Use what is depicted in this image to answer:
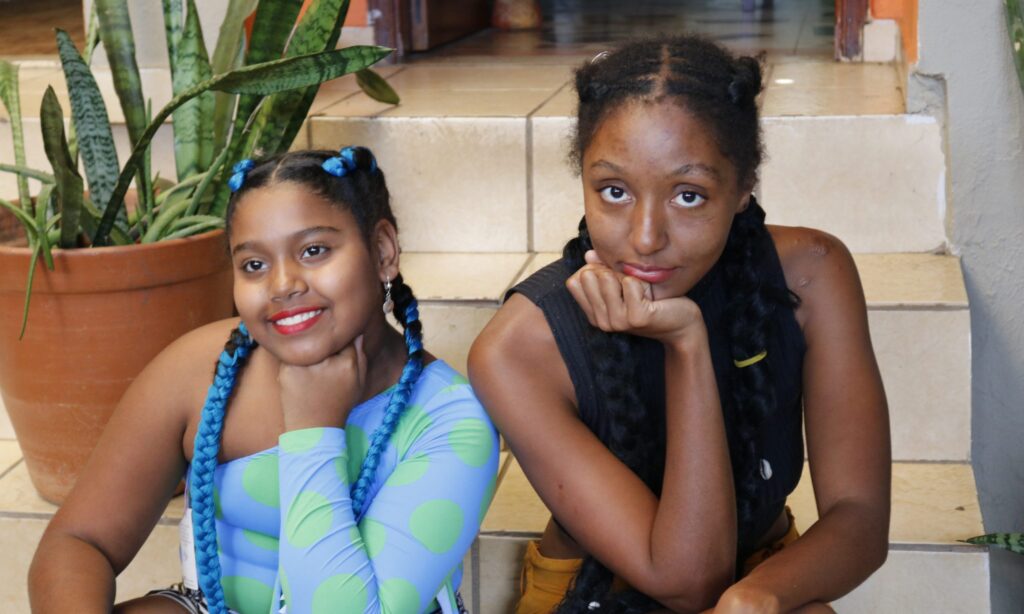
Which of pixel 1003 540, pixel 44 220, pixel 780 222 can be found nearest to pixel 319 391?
pixel 44 220

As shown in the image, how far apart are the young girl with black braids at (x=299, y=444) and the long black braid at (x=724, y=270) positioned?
16 centimetres

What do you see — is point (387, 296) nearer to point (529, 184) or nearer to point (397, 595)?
point (397, 595)

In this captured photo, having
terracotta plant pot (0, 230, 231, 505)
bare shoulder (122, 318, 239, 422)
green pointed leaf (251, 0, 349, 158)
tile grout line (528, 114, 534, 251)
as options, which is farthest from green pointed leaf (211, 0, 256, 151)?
bare shoulder (122, 318, 239, 422)

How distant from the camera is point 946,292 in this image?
7.41 ft

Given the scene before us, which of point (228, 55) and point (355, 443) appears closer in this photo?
point (355, 443)

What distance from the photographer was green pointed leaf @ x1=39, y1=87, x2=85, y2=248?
194 cm

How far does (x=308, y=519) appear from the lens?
147cm

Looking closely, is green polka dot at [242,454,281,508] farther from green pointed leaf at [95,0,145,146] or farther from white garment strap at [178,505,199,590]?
green pointed leaf at [95,0,145,146]

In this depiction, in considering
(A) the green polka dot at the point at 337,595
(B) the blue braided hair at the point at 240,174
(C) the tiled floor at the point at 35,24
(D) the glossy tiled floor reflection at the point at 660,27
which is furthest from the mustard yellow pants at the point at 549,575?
(C) the tiled floor at the point at 35,24

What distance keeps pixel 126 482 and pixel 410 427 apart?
0.34m

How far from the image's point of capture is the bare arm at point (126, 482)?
155 centimetres

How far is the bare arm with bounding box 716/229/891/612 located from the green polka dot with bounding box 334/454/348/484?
1.61 ft

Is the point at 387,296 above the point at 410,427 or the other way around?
above

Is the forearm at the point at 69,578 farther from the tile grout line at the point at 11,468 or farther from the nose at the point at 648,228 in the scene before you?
the tile grout line at the point at 11,468
